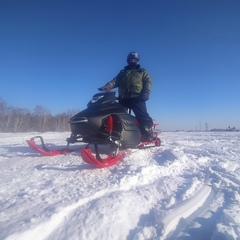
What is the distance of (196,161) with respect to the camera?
306 cm

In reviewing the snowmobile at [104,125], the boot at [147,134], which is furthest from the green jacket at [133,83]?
the snowmobile at [104,125]

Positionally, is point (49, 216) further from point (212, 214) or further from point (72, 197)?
point (212, 214)

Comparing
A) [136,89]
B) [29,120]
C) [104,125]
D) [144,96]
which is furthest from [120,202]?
[29,120]

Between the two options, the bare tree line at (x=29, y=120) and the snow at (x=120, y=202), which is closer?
the snow at (x=120, y=202)

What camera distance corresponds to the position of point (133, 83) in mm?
4348

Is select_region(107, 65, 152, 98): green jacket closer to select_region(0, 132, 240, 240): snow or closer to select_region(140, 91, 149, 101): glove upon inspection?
select_region(140, 91, 149, 101): glove

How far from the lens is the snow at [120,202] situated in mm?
1224

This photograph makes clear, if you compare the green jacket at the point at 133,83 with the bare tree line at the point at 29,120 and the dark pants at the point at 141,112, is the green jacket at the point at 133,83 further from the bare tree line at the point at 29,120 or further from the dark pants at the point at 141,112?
the bare tree line at the point at 29,120

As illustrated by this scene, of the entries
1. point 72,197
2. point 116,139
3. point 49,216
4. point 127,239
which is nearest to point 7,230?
point 49,216

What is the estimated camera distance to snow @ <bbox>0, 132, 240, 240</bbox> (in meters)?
1.22

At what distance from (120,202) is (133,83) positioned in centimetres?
317

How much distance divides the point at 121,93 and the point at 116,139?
1683mm

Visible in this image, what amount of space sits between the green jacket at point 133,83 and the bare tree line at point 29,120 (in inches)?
1707

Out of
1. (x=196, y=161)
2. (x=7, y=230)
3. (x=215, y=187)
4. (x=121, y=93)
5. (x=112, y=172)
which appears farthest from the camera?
(x=121, y=93)
